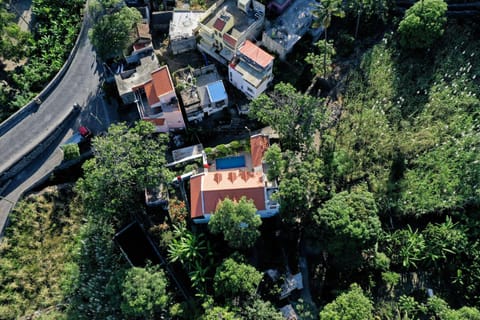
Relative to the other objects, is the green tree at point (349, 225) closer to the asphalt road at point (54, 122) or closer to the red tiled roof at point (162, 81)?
the red tiled roof at point (162, 81)

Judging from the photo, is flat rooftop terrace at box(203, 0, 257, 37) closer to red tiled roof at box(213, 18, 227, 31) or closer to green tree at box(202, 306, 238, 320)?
red tiled roof at box(213, 18, 227, 31)

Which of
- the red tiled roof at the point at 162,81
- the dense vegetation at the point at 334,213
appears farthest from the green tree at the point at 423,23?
the red tiled roof at the point at 162,81

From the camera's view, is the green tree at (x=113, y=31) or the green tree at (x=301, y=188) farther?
the green tree at (x=113, y=31)

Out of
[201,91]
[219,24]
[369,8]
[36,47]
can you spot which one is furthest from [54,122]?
[369,8]

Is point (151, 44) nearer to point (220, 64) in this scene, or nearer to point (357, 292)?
point (220, 64)

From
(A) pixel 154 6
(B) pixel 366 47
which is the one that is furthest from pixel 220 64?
(B) pixel 366 47

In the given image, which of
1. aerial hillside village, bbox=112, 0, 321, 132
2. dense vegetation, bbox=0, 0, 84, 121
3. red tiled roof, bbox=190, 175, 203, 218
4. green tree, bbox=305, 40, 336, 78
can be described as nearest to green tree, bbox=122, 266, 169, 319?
red tiled roof, bbox=190, 175, 203, 218
